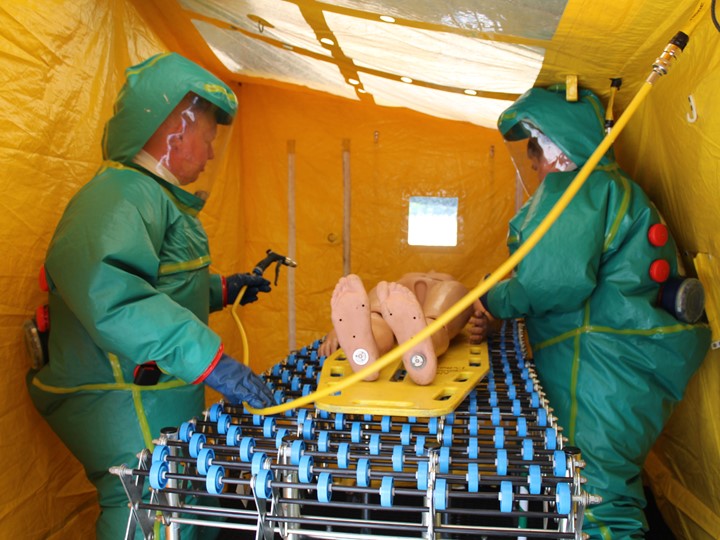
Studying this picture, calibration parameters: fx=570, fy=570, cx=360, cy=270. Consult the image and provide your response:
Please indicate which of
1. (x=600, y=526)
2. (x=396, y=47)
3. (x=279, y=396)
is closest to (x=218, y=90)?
(x=396, y=47)

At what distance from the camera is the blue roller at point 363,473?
1170 mm

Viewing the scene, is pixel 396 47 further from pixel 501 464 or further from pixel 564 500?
pixel 564 500

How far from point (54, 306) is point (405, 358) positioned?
1.15m

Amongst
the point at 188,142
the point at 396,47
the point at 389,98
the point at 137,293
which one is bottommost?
the point at 137,293

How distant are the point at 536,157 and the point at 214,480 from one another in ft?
5.73

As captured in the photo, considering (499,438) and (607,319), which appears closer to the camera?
(499,438)

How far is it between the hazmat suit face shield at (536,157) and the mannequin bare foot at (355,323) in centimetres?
98

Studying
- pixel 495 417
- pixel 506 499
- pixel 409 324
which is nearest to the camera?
pixel 506 499

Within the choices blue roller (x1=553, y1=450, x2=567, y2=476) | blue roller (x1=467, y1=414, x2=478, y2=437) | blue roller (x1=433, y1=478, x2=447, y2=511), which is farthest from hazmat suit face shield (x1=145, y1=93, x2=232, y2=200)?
blue roller (x1=553, y1=450, x2=567, y2=476)

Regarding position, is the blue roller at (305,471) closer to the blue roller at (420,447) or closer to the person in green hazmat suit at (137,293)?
the blue roller at (420,447)

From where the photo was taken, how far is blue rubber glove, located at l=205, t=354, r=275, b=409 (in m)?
1.59

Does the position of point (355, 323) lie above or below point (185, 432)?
above

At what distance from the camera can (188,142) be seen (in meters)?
2.04

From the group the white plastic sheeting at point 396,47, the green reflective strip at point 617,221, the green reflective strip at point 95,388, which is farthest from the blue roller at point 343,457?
the white plastic sheeting at point 396,47
